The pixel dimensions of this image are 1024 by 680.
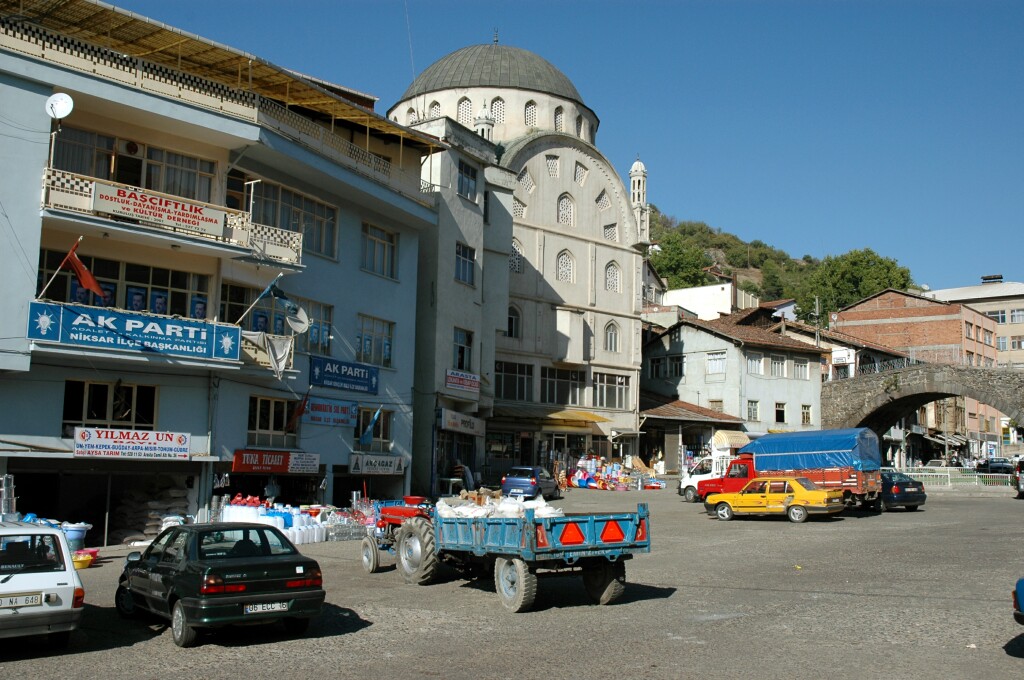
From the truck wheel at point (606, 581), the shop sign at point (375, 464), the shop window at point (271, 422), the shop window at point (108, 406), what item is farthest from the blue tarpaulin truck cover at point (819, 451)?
the shop window at point (108, 406)

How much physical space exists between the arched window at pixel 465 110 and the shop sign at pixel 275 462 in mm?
27774

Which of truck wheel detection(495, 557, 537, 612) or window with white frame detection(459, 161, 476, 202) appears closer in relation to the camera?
truck wheel detection(495, 557, 537, 612)

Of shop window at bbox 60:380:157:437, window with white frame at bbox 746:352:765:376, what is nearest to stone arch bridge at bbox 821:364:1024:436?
window with white frame at bbox 746:352:765:376

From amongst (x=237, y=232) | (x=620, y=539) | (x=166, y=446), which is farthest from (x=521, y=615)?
(x=237, y=232)

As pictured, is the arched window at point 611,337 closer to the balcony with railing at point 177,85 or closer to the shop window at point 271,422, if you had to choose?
the balcony with railing at point 177,85

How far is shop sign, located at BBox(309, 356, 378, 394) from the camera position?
2809 centimetres

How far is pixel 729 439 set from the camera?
52.0 metres

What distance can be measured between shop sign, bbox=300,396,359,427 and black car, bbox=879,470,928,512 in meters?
17.3

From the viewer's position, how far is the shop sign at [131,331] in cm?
2109

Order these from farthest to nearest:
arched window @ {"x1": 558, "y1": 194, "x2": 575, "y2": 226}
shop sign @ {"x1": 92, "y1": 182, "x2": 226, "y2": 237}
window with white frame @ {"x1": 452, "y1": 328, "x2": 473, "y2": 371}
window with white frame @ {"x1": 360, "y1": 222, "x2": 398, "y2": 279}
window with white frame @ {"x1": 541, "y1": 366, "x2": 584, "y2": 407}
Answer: arched window @ {"x1": 558, "y1": 194, "x2": 575, "y2": 226}
window with white frame @ {"x1": 541, "y1": 366, "x2": 584, "y2": 407}
window with white frame @ {"x1": 452, "y1": 328, "x2": 473, "y2": 371}
window with white frame @ {"x1": 360, "y1": 222, "x2": 398, "y2": 279}
shop sign @ {"x1": 92, "y1": 182, "x2": 226, "y2": 237}

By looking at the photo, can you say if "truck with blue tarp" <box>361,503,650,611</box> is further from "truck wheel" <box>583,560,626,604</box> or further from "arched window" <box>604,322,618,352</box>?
"arched window" <box>604,322,618,352</box>

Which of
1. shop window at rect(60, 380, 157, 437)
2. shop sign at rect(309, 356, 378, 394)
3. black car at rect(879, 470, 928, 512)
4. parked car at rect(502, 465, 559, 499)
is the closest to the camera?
shop window at rect(60, 380, 157, 437)

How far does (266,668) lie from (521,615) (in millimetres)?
4083

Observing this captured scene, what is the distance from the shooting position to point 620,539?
Answer: 13.3 meters
